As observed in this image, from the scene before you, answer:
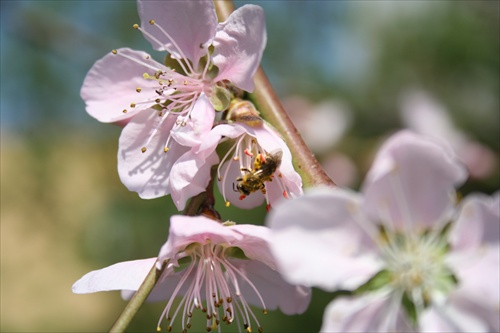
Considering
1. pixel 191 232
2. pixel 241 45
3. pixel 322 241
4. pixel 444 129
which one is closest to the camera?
pixel 322 241

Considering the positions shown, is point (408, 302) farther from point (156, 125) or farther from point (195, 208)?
point (156, 125)

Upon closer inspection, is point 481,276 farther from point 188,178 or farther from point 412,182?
point 188,178

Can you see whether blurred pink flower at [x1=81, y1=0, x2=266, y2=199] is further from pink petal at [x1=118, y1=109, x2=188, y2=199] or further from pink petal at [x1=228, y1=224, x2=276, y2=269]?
pink petal at [x1=228, y1=224, x2=276, y2=269]

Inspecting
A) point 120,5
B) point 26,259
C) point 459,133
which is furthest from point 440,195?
point 26,259

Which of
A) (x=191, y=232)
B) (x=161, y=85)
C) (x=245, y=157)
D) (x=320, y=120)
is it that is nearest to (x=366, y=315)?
(x=191, y=232)

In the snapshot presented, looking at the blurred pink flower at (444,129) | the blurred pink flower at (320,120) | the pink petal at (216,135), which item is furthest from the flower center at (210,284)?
the blurred pink flower at (320,120)

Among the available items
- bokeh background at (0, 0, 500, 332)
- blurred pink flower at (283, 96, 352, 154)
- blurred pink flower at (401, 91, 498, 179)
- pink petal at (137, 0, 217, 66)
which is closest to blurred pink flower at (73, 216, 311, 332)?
pink petal at (137, 0, 217, 66)

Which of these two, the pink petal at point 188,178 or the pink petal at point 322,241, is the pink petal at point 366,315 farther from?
the pink petal at point 188,178

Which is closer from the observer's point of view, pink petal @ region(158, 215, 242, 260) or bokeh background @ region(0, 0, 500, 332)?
pink petal @ region(158, 215, 242, 260)
